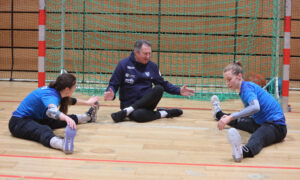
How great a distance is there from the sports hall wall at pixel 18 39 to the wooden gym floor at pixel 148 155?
137 inches

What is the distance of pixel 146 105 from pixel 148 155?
4.11ft

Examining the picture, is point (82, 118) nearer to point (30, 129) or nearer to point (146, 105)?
point (146, 105)

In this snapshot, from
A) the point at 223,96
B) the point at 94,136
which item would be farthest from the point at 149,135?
the point at 223,96

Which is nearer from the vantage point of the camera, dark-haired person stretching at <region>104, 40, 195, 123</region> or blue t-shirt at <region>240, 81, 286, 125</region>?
blue t-shirt at <region>240, 81, 286, 125</region>

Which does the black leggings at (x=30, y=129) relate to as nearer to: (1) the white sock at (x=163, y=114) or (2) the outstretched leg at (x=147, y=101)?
(2) the outstretched leg at (x=147, y=101)

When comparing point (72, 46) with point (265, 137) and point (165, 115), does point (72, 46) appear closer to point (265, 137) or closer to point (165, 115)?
point (165, 115)

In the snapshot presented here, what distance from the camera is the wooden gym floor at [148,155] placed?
2443 mm

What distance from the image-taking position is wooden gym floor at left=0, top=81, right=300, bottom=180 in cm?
244

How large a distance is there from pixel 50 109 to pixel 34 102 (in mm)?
286

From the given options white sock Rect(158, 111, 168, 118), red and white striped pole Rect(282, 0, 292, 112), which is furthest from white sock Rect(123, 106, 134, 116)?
red and white striped pole Rect(282, 0, 292, 112)

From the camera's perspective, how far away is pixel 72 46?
274 inches

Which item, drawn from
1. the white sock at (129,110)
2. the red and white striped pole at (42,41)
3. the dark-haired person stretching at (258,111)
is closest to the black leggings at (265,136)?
the dark-haired person stretching at (258,111)

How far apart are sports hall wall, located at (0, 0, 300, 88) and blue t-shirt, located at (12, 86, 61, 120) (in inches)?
168

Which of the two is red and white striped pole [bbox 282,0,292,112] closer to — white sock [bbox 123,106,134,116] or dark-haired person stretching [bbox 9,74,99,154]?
white sock [bbox 123,106,134,116]
